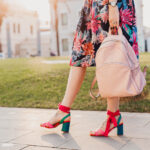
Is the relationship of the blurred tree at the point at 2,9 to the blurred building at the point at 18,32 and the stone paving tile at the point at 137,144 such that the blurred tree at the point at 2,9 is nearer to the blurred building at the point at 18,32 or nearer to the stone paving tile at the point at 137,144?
the blurred building at the point at 18,32

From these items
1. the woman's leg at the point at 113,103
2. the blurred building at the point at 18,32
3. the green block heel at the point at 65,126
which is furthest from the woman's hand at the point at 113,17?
the blurred building at the point at 18,32

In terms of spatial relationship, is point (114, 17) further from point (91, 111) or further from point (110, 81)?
point (91, 111)

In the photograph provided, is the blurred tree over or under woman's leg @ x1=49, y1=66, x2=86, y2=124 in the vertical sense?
over

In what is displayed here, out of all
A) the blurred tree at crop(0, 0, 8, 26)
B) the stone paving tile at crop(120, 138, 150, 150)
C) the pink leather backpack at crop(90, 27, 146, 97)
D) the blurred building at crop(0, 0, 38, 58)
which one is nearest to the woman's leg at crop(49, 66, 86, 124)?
the pink leather backpack at crop(90, 27, 146, 97)

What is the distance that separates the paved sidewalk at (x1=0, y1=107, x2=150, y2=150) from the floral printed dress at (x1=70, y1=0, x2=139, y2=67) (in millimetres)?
681

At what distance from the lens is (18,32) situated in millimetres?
49406

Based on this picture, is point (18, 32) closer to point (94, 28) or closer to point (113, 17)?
→ point (94, 28)

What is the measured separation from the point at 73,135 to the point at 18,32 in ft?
155

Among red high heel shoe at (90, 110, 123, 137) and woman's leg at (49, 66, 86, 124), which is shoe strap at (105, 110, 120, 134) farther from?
woman's leg at (49, 66, 86, 124)

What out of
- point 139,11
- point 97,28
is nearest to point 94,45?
point 97,28

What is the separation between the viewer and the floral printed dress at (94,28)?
3.18 m

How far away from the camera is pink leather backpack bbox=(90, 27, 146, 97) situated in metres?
2.72

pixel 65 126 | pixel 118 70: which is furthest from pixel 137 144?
pixel 65 126

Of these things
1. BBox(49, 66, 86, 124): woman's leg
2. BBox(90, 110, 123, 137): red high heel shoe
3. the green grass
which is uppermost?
BBox(49, 66, 86, 124): woman's leg
